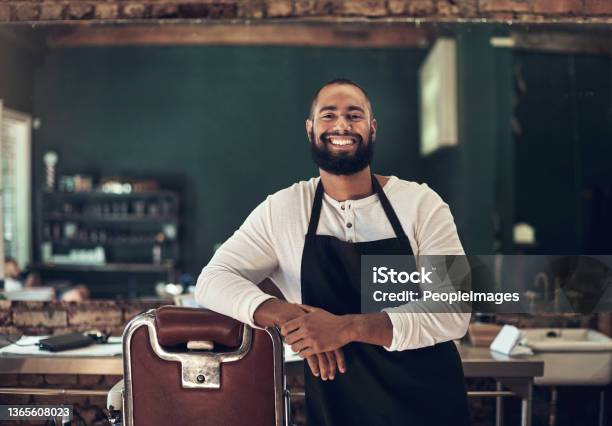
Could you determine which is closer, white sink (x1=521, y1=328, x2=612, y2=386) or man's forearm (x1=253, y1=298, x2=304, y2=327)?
man's forearm (x1=253, y1=298, x2=304, y2=327)

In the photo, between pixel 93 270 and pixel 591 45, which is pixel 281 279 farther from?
pixel 93 270

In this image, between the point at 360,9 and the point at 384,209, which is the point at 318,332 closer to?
the point at 384,209

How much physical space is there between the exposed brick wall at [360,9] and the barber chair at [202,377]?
1863 mm

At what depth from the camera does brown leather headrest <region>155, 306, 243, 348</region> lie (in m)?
1.73

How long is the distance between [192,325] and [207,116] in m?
2.29

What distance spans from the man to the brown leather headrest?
95 millimetres

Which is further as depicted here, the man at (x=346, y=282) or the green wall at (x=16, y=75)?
the green wall at (x=16, y=75)

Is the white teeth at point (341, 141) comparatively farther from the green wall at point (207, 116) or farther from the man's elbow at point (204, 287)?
the green wall at point (207, 116)

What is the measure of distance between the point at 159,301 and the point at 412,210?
1.62m

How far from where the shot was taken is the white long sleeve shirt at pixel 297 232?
203cm
